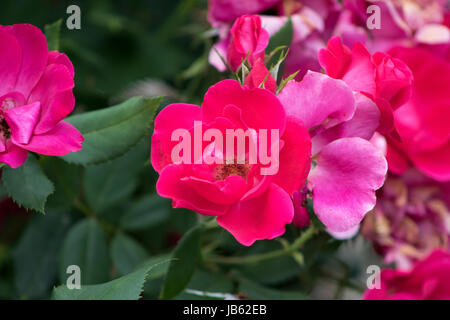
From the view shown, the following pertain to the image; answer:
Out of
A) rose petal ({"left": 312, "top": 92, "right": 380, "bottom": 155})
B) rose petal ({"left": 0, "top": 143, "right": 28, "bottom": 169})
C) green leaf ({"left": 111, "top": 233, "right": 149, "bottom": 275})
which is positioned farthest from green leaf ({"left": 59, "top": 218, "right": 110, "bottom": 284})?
rose petal ({"left": 312, "top": 92, "right": 380, "bottom": 155})

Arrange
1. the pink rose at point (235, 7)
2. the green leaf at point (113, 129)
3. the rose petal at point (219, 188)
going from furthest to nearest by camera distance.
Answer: the pink rose at point (235, 7) < the green leaf at point (113, 129) < the rose petal at point (219, 188)

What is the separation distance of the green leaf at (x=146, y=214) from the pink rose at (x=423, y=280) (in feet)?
1.04

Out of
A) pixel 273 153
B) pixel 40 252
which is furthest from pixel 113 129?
pixel 40 252

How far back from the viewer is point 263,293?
24.3 inches

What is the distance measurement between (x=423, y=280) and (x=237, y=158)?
0.27m

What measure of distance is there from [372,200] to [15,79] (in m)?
0.32

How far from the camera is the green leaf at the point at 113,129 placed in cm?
52

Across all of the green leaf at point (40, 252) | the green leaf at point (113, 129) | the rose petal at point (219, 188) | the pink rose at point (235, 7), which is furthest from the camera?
the green leaf at point (40, 252)

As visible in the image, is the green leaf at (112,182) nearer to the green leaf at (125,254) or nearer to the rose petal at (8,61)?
the green leaf at (125,254)

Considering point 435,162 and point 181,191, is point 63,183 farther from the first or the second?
point 435,162

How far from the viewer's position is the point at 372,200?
0.43 meters

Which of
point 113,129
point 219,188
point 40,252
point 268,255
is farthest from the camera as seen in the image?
point 40,252

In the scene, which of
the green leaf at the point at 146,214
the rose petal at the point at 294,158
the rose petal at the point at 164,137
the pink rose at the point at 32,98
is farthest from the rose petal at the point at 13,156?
the green leaf at the point at 146,214
